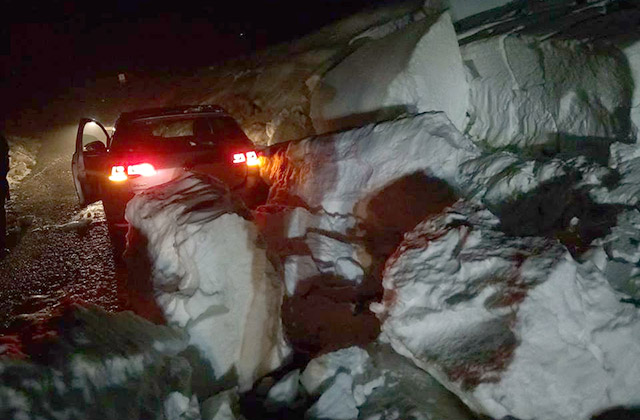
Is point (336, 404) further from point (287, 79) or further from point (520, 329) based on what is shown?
point (287, 79)

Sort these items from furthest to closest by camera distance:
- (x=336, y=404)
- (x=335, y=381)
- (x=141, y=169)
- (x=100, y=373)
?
Answer: (x=141, y=169) < (x=335, y=381) < (x=336, y=404) < (x=100, y=373)

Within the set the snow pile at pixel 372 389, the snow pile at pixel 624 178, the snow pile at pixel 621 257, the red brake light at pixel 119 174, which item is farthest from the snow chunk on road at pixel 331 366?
the red brake light at pixel 119 174

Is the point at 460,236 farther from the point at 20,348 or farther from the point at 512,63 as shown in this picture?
the point at 512,63

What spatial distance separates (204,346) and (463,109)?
191 inches

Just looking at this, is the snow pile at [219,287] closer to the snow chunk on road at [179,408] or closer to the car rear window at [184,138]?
the snow chunk on road at [179,408]

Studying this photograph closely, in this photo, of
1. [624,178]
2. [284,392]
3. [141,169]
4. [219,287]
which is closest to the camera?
[284,392]

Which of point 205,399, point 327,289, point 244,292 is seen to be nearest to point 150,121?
point 327,289

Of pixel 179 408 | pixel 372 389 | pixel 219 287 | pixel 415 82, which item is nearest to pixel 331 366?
pixel 372 389

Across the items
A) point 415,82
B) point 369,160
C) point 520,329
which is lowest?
point 520,329

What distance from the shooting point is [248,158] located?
5.84 m

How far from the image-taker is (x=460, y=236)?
2.96 metres

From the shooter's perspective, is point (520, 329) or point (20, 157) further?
point (20, 157)

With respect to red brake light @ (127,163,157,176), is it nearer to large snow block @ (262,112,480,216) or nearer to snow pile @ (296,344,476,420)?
large snow block @ (262,112,480,216)

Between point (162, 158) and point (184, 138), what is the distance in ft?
2.40
